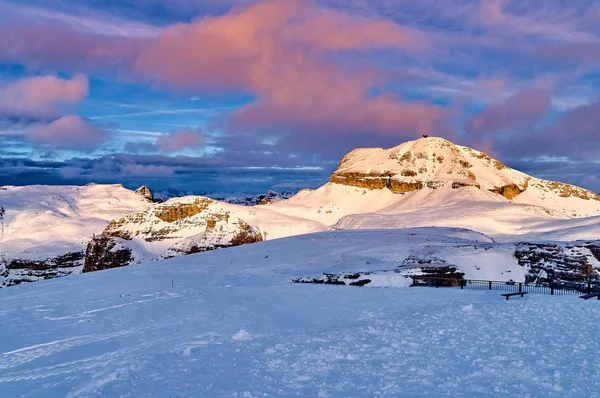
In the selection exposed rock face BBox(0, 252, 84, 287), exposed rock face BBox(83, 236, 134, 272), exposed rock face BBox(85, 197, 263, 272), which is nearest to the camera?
exposed rock face BBox(83, 236, 134, 272)

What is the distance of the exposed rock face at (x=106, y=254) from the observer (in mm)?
141750

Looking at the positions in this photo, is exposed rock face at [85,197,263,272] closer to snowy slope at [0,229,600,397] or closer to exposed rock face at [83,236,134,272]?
exposed rock face at [83,236,134,272]

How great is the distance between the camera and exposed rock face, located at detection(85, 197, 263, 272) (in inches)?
5655

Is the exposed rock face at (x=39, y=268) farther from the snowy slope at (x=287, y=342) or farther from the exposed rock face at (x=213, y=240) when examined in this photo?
the snowy slope at (x=287, y=342)

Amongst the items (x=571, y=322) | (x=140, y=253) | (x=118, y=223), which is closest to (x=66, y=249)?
(x=118, y=223)

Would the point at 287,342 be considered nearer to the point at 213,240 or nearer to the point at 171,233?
the point at 213,240

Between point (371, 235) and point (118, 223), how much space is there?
5564 inches

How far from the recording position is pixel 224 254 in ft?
137

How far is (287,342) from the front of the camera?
15.9 meters

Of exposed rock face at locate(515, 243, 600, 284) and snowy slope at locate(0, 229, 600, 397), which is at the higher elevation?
exposed rock face at locate(515, 243, 600, 284)

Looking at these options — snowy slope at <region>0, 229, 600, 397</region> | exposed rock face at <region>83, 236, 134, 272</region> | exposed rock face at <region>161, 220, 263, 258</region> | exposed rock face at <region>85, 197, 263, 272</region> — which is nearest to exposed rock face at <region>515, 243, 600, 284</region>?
snowy slope at <region>0, 229, 600, 397</region>

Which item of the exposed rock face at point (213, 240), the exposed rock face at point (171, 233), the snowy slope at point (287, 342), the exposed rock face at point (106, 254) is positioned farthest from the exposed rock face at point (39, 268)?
the snowy slope at point (287, 342)

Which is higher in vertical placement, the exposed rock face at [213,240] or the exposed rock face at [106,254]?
the exposed rock face at [213,240]

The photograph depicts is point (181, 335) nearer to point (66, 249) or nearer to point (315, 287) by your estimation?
point (315, 287)
